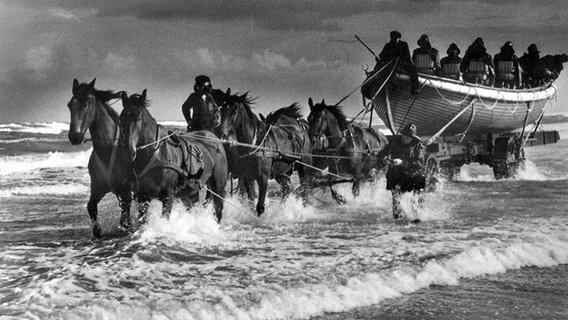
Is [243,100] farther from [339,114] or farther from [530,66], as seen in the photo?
[530,66]

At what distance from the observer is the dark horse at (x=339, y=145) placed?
541 inches

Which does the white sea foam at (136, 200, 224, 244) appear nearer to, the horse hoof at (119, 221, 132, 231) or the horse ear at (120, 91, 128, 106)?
the horse hoof at (119, 221, 132, 231)

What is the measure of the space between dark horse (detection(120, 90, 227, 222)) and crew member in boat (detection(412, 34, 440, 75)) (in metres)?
7.60

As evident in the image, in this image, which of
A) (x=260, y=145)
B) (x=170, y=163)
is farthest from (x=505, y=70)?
(x=170, y=163)

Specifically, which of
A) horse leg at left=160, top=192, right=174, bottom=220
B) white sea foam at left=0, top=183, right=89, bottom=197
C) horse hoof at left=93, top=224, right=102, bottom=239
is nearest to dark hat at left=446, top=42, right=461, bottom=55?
white sea foam at left=0, top=183, right=89, bottom=197

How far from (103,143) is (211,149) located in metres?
2.08

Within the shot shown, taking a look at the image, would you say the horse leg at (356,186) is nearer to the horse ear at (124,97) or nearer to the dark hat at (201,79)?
the dark hat at (201,79)

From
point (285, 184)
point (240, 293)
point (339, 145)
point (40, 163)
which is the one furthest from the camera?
point (40, 163)

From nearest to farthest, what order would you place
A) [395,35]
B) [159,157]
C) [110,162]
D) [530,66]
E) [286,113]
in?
1. [110,162]
2. [159,157]
3. [286,113]
4. [395,35]
5. [530,66]

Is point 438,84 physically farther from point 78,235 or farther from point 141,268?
point 141,268

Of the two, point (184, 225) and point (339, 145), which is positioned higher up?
point (339, 145)

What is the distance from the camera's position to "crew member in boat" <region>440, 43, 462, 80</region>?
55.2 ft

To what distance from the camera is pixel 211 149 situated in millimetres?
10289

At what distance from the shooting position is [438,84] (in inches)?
623
